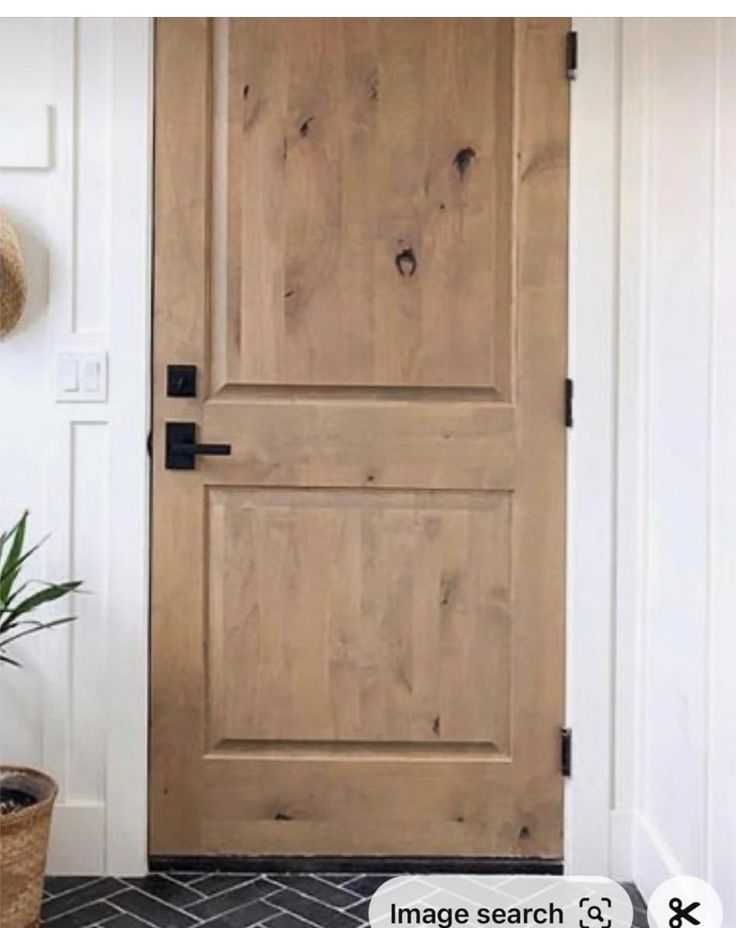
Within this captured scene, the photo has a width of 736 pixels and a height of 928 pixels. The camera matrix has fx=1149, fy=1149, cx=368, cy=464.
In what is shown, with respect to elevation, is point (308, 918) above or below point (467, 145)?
below

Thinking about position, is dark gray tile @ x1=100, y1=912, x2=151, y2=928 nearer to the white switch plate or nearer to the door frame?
the door frame

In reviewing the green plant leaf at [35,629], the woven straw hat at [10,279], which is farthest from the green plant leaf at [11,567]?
the woven straw hat at [10,279]

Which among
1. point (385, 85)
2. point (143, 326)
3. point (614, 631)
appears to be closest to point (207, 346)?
point (143, 326)

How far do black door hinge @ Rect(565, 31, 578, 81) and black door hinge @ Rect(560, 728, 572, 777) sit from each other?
1.38m

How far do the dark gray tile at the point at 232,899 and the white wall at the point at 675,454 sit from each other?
2.45 feet

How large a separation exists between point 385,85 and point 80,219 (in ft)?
2.31

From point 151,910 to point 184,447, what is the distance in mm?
935

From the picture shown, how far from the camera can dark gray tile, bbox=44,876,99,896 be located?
237cm

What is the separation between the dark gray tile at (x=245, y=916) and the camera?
2.21 meters

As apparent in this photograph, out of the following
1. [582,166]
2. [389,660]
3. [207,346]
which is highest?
[582,166]

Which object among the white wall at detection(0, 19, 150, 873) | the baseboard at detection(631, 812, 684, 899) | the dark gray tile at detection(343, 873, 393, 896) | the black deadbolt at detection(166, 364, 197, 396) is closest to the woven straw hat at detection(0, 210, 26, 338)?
the white wall at detection(0, 19, 150, 873)

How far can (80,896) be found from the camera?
234 centimetres

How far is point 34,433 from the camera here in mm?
2420

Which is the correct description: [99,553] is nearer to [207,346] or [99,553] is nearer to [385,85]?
[207,346]
